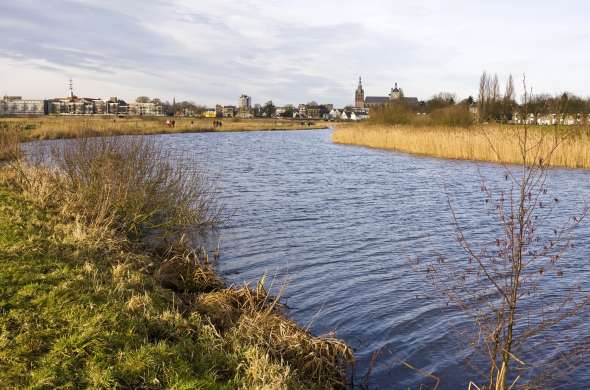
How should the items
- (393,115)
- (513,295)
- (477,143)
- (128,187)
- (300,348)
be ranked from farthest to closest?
(393,115) < (477,143) < (128,187) < (300,348) < (513,295)

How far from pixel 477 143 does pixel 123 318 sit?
23.9m

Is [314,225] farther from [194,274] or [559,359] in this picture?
[559,359]

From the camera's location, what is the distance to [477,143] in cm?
2567

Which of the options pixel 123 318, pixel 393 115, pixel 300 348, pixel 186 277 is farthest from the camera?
pixel 393 115

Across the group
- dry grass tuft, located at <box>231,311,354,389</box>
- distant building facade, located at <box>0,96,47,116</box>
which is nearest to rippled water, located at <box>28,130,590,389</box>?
dry grass tuft, located at <box>231,311,354,389</box>

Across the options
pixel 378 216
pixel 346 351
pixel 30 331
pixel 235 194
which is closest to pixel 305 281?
pixel 346 351

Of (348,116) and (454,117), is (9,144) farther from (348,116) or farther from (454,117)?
(348,116)

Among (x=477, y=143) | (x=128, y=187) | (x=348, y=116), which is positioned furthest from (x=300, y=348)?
(x=348, y=116)

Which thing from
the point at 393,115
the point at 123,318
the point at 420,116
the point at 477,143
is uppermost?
the point at 393,115

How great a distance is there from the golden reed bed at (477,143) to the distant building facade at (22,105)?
13548cm

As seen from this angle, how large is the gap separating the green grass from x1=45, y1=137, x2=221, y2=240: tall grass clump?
9.07ft

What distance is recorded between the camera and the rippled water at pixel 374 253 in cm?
579

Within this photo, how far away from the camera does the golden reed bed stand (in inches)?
854

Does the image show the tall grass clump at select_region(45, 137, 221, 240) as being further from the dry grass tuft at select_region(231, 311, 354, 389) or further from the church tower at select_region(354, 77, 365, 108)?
the church tower at select_region(354, 77, 365, 108)
